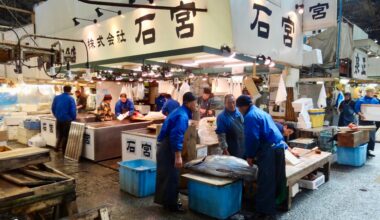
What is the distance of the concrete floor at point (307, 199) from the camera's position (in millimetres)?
4801

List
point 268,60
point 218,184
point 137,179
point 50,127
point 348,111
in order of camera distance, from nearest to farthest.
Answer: point 218,184 → point 137,179 → point 268,60 → point 348,111 → point 50,127

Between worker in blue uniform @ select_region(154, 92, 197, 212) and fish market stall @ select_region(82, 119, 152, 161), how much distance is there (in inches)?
147

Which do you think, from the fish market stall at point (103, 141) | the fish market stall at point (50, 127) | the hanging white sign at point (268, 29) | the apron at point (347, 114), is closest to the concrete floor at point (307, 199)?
the fish market stall at point (103, 141)

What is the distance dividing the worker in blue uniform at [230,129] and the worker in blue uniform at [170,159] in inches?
42.0

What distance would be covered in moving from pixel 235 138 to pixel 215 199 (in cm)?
168

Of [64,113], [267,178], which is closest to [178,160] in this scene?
[267,178]

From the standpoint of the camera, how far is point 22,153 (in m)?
3.87

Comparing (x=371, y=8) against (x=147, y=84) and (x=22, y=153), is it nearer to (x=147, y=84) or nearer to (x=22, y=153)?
(x=147, y=84)

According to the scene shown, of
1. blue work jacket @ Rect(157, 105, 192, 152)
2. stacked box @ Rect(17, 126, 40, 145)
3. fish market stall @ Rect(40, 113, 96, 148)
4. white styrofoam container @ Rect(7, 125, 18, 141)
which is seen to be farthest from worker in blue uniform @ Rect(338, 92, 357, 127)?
white styrofoam container @ Rect(7, 125, 18, 141)

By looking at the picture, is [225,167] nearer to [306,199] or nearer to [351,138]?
[306,199]

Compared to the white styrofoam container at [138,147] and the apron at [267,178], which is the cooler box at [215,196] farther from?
the white styrofoam container at [138,147]

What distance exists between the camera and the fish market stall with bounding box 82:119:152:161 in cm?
804

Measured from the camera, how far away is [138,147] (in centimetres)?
704

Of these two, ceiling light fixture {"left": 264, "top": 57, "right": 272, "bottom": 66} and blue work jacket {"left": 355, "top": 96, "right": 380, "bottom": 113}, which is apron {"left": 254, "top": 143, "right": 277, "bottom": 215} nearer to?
ceiling light fixture {"left": 264, "top": 57, "right": 272, "bottom": 66}
